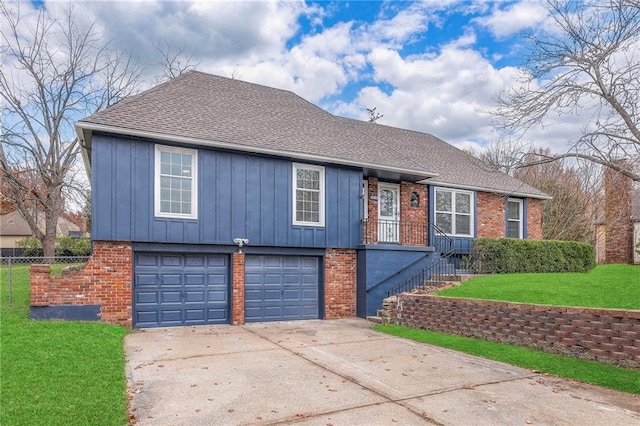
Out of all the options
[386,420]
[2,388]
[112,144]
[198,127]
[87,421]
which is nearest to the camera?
[87,421]

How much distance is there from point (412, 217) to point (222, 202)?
274 inches

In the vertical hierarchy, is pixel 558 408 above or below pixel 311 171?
below

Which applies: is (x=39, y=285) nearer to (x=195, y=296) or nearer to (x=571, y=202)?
(x=195, y=296)

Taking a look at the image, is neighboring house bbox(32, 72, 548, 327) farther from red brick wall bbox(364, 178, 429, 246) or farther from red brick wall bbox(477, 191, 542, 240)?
red brick wall bbox(477, 191, 542, 240)

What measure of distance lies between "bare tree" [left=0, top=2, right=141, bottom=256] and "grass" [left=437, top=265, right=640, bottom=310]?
20.9m

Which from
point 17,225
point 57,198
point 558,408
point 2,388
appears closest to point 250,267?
point 2,388

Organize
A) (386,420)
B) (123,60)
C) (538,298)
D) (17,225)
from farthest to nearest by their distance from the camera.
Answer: (17,225) → (123,60) → (538,298) → (386,420)

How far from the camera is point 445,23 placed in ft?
42.8

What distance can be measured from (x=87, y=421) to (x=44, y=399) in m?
0.92

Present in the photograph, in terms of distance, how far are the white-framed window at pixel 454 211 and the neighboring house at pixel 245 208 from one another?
0.11 metres

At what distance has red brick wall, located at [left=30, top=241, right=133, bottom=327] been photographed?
9.12 meters

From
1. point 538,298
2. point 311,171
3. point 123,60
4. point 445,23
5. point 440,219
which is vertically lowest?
point 538,298

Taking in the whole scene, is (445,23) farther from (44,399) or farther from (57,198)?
(57,198)

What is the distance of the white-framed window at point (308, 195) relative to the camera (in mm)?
12367
